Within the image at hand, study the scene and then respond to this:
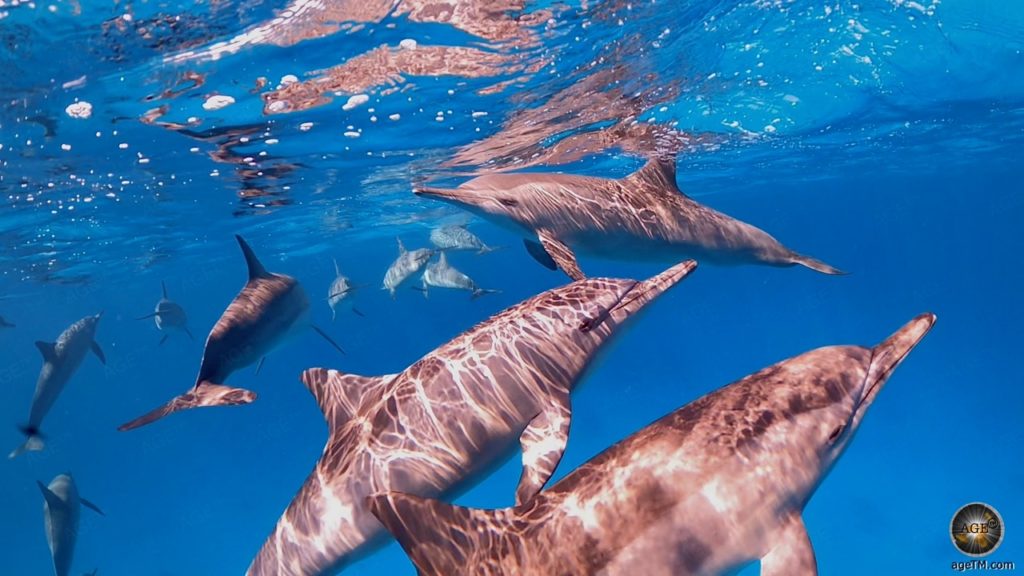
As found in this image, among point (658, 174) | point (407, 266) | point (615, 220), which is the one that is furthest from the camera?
point (407, 266)

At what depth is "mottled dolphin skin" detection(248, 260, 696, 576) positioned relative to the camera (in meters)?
4.04

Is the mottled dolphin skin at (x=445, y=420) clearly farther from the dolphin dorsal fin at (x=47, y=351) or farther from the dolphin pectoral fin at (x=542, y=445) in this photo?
the dolphin dorsal fin at (x=47, y=351)

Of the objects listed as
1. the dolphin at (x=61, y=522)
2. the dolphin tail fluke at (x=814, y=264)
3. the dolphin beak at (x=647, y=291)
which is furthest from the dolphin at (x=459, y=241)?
the dolphin beak at (x=647, y=291)

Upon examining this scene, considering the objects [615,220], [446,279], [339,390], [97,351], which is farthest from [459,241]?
[339,390]

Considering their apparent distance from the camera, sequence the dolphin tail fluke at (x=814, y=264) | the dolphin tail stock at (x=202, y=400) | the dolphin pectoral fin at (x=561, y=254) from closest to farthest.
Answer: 1. the dolphin tail stock at (x=202, y=400)
2. the dolphin pectoral fin at (x=561, y=254)
3. the dolphin tail fluke at (x=814, y=264)

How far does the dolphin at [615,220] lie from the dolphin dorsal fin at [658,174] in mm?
15

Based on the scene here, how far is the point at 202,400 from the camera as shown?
553 cm

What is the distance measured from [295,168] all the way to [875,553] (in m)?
24.1

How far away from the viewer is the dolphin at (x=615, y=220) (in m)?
7.60

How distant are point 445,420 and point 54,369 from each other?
1125 centimetres

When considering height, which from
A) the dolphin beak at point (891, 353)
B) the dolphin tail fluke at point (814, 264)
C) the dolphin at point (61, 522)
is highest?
the dolphin beak at point (891, 353)

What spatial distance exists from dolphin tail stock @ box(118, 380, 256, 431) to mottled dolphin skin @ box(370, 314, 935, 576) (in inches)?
108

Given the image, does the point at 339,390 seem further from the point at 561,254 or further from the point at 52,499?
the point at 52,499

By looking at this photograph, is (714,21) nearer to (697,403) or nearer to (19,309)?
(697,403)
